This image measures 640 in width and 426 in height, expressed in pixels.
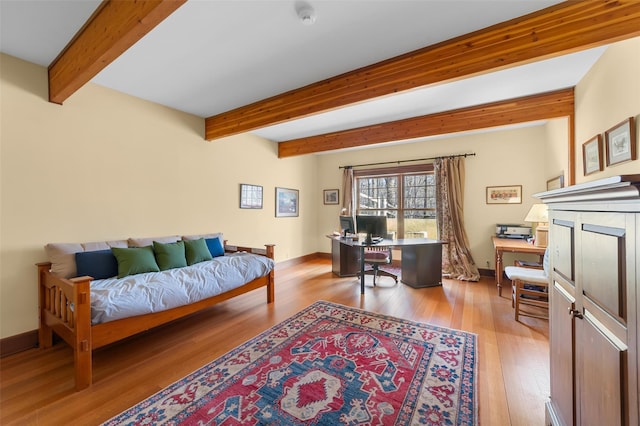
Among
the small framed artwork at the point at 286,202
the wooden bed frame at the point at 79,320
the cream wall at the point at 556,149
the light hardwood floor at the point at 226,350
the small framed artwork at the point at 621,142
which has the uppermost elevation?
the cream wall at the point at 556,149

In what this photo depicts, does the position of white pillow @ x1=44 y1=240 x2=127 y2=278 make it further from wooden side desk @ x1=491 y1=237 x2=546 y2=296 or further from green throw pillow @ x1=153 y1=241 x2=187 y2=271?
wooden side desk @ x1=491 y1=237 x2=546 y2=296

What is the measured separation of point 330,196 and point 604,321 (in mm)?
5507

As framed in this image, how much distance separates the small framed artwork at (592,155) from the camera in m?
2.36

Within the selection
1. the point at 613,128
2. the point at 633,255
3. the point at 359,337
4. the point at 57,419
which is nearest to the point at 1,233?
the point at 57,419

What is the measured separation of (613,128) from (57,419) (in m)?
4.49

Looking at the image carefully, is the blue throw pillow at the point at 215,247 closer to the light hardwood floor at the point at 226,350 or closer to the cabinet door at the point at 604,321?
the light hardwood floor at the point at 226,350

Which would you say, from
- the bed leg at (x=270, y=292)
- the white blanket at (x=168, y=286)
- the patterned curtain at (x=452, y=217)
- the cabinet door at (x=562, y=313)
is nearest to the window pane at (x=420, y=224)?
the patterned curtain at (x=452, y=217)

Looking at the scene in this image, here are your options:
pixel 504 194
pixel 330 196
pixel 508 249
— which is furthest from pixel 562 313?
pixel 330 196

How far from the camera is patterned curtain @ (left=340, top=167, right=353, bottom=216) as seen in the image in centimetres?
586

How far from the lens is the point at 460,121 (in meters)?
3.53

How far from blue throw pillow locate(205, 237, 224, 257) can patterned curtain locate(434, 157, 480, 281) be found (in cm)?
386

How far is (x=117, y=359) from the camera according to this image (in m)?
2.13

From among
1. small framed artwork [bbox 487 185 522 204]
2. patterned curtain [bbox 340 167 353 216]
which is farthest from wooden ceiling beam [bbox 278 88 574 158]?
small framed artwork [bbox 487 185 522 204]

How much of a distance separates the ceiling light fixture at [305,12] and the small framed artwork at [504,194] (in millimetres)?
4245
